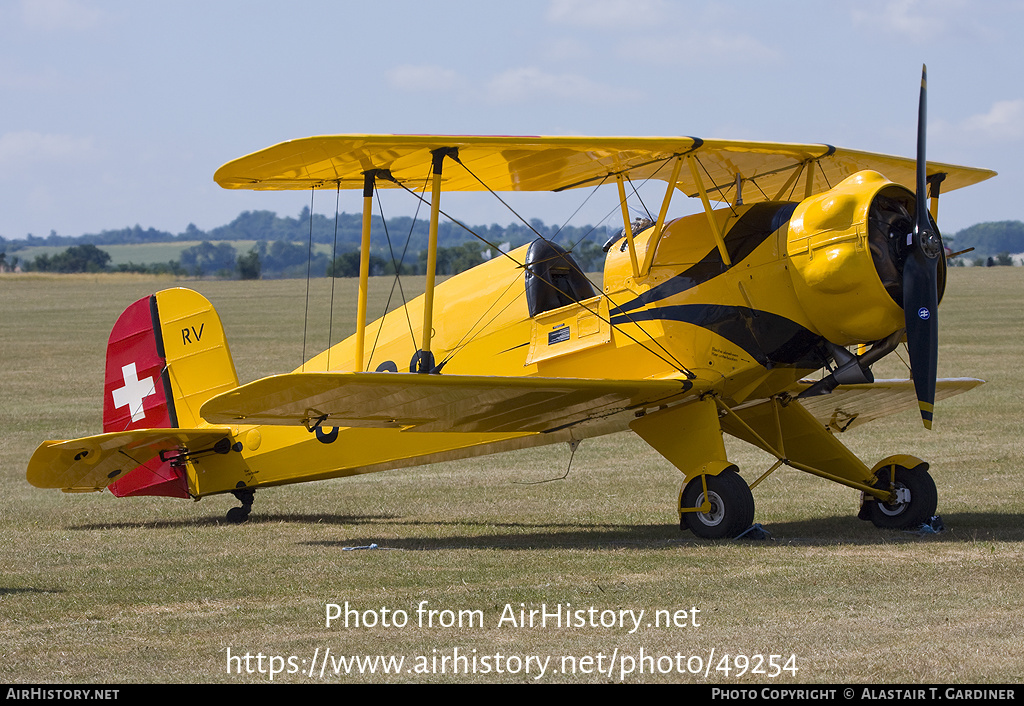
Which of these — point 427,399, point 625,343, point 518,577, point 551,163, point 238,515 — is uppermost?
point 551,163

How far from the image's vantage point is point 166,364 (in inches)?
473

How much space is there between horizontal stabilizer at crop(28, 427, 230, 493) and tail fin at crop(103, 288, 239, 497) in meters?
0.47

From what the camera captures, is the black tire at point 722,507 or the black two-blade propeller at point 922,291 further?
the black tire at point 722,507

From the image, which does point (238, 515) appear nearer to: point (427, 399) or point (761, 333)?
point (427, 399)

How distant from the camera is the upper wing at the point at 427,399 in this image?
8.32 meters

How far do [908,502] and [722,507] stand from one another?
5.81 ft

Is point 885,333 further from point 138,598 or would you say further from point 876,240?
point 138,598

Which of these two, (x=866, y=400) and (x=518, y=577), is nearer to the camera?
(x=518, y=577)

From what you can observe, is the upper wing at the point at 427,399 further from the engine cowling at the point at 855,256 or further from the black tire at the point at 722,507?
the engine cowling at the point at 855,256

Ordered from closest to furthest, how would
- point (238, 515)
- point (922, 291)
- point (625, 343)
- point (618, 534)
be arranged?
point (922, 291)
point (625, 343)
point (618, 534)
point (238, 515)

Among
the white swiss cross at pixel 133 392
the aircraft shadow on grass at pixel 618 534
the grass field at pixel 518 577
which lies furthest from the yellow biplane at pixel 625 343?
the grass field at pixel 518 577

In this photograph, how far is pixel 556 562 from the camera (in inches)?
329

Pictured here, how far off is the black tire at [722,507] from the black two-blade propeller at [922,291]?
141cm

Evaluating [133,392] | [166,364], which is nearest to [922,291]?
[166,364]
